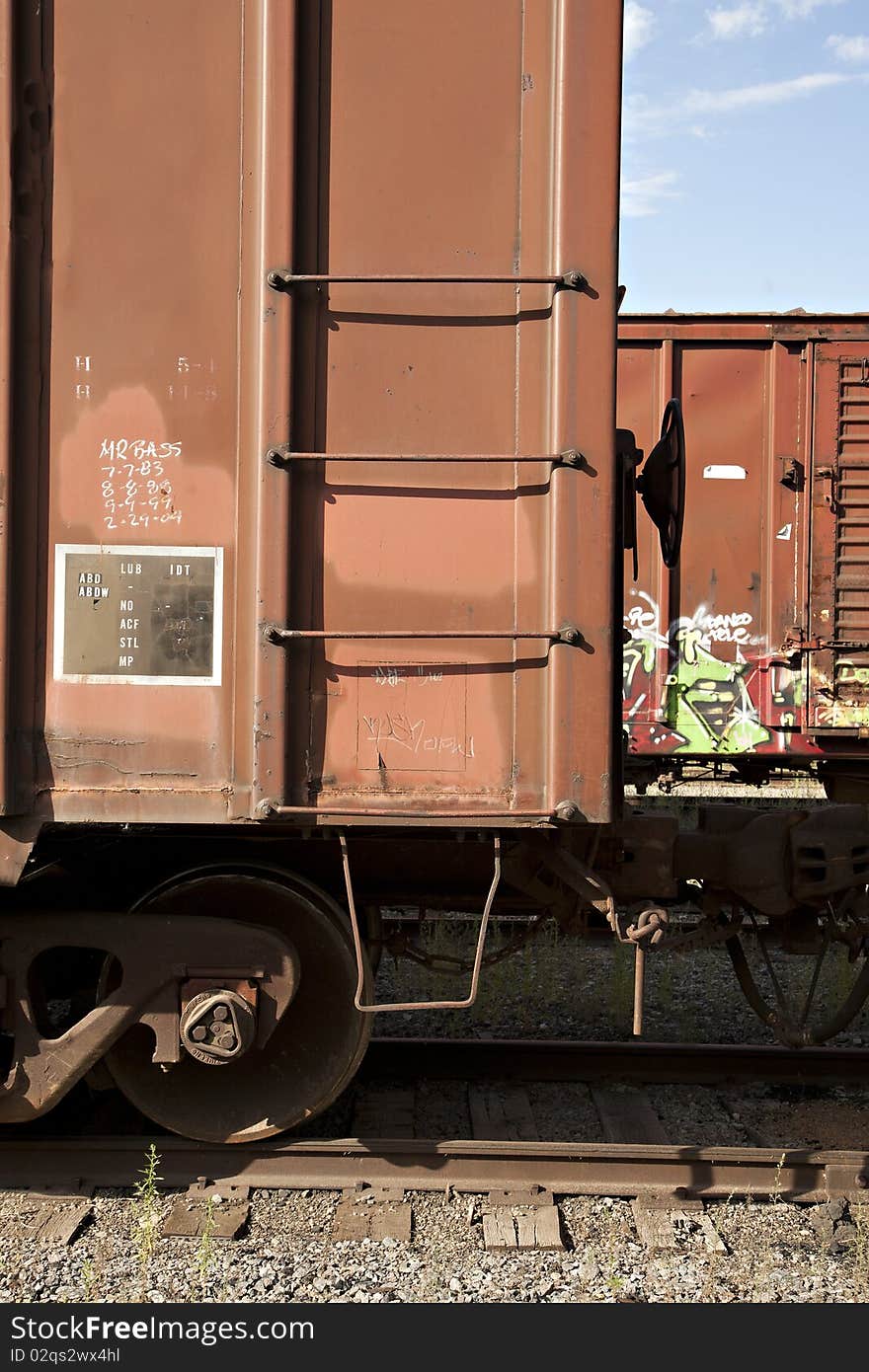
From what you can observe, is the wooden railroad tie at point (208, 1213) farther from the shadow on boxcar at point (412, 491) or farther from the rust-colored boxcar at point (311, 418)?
the shadow on boxcar at point (412, 491)

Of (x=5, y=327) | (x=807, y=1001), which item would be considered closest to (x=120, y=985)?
(x=5, y=327)

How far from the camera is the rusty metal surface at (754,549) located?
7562 mm

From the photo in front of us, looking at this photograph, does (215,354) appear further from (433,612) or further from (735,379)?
(735,379)

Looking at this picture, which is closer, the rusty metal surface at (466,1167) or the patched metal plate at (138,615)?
the patched metal plate at (138,615)

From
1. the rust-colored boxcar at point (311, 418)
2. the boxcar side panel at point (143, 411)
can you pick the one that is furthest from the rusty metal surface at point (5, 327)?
the boxcar side panel at point (143, 411)

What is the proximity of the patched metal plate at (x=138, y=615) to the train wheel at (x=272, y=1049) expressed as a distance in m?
0.87

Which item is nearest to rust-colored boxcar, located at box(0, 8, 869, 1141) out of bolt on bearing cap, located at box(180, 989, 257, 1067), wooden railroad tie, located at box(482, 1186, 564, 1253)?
bolt on bearing cap, located at box(180, 989, 257, 1067)

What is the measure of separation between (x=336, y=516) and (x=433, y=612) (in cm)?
45

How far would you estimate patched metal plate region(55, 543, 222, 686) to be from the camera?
3.28 m

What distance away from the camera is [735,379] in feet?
25.9

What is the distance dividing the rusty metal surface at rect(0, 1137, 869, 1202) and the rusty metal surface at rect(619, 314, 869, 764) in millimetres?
4397

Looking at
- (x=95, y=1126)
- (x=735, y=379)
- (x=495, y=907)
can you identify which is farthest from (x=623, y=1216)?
(x=735, y=379)

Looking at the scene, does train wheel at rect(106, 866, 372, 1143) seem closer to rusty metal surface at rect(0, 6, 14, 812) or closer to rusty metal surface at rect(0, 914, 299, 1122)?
rusty metal surface at rect(0, 914, 299, 1122)
